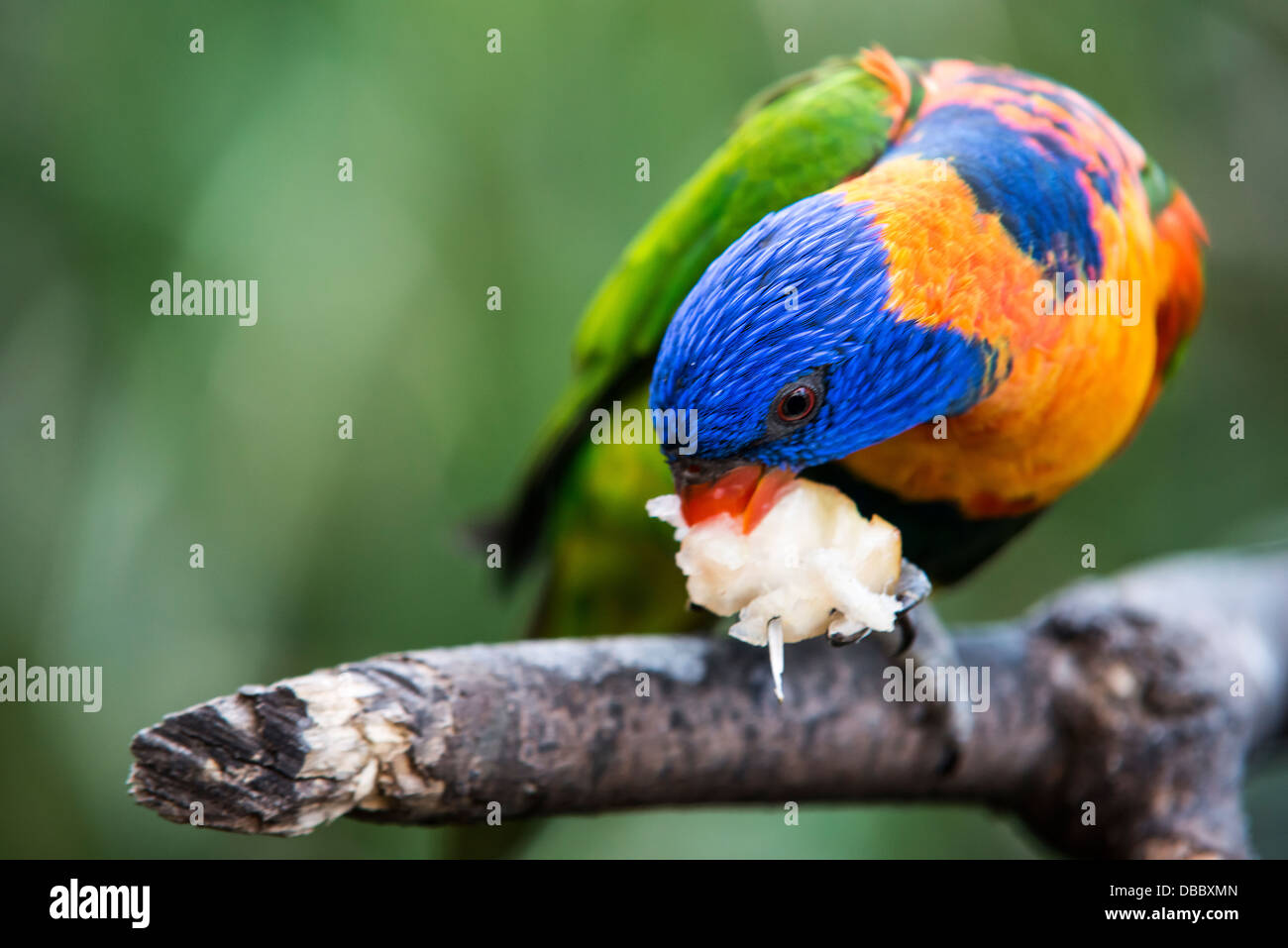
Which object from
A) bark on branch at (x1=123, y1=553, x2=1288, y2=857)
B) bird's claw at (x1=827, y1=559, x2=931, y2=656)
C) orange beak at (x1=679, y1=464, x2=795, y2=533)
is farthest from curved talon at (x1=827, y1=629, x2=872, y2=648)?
bark on branch at (x1=123, y1=553, x2=1288, y2=857)

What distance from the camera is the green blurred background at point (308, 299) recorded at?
231 cm

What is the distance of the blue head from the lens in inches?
44.1

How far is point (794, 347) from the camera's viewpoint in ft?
3.68

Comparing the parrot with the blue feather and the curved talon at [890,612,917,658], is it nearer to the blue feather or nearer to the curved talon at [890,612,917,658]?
the blue feather

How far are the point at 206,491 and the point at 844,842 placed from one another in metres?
1.86

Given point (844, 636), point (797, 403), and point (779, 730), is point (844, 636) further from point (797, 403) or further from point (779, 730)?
point (779, 730)

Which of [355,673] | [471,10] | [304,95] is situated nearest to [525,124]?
[471,10]

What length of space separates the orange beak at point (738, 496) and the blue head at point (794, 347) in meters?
0.03

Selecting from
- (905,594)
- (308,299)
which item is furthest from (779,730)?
(308,299)

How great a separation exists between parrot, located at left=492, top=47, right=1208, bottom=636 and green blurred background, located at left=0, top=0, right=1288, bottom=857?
612 mm

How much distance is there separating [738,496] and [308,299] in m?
1.52

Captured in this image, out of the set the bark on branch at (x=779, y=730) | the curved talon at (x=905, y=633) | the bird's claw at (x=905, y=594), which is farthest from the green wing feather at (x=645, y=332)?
the bird's claw at (x=905, y=594)

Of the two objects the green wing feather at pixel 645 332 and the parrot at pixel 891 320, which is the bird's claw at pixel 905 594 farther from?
the green wing feather at pixel 645 332
